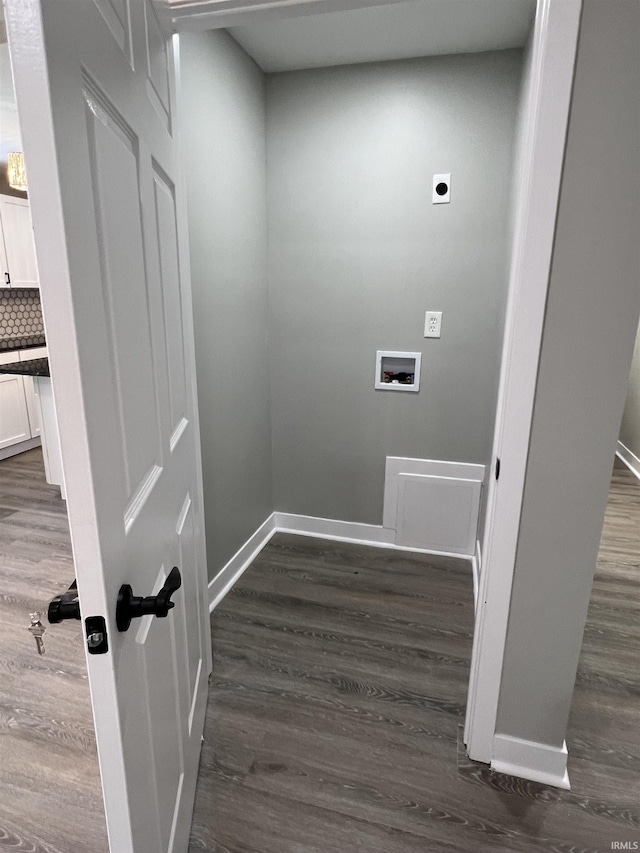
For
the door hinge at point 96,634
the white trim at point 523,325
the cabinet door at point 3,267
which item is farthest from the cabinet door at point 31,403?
the door hinge at point 96,634

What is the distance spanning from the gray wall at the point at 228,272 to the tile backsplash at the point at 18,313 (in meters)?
2.99

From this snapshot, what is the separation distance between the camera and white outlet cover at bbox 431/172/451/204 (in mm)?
2340

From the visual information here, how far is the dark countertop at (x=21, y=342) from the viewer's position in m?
4.43

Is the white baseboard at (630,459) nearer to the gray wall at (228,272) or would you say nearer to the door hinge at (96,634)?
the gray wall at (228,272)

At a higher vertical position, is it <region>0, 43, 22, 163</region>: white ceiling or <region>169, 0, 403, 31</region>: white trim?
<region>0, 43, 22, 163</region>: white ceiling

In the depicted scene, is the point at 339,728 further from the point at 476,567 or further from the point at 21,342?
the point at 21,342

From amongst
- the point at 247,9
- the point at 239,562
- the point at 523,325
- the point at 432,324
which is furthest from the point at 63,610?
the point at 432,324

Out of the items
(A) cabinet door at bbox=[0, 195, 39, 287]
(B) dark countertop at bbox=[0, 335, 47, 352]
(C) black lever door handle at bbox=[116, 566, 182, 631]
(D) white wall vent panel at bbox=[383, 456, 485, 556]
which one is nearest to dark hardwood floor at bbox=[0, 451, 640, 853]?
(D) white wall vent panel at bbox=[383, 456, 485, 556]

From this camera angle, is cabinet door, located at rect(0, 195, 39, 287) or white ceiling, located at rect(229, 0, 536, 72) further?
cabinet door, located at rect(0, 195, 39, 287)

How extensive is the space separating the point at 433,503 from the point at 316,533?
691mm

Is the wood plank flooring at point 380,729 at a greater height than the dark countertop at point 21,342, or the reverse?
the dark countertop at point 21,342

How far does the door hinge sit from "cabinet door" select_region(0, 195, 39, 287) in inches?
169

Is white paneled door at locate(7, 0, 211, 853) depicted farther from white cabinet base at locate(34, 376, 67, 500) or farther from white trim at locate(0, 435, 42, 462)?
white trim at locate(0, 435, 42, 462)

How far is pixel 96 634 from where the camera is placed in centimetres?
68
